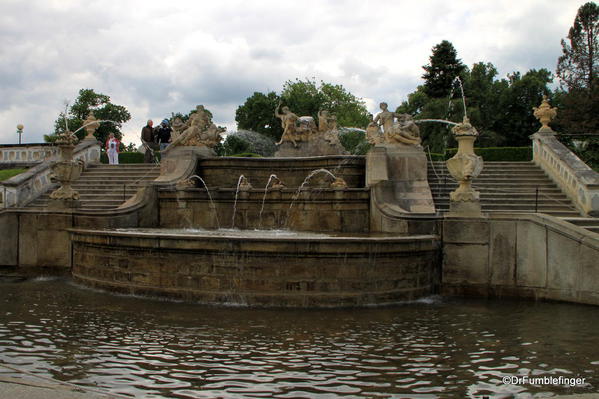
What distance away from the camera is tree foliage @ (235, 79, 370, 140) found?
6425 cm

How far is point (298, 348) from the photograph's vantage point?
741 centimetres

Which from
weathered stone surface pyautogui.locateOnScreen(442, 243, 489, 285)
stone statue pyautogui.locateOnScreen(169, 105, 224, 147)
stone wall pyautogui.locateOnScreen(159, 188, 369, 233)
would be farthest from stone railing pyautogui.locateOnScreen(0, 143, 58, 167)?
weathered stone surface pyautogui.locateOnScreen(442, 243, 489, 285)

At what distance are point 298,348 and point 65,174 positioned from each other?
9.88 m

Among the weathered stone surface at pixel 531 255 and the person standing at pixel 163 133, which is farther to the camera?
the person standing at pixel 163 133

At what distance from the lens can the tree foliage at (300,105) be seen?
6425 centimetres

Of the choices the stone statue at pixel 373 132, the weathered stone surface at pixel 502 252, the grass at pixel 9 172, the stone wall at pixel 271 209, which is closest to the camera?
the weathered stone surface at pixel 502 252

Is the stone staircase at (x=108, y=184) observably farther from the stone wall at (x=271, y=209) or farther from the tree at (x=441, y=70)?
the tree at (x=441, y=70)

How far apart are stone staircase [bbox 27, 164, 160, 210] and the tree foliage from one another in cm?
4384


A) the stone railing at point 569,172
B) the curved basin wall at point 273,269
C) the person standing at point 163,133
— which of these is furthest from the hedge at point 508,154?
the curved basin wall at point 273,269

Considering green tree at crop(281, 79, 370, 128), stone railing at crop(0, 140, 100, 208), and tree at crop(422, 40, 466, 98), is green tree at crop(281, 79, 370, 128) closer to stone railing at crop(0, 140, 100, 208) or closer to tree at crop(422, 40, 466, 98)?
tree at crop(422, 40, 466, 98)

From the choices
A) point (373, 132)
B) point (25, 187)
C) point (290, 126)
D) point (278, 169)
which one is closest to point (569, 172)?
point (373, 132)

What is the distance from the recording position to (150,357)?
6.91 meters

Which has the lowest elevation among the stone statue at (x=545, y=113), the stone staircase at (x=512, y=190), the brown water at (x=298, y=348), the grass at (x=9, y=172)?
the brown water at (x=298, y=348)

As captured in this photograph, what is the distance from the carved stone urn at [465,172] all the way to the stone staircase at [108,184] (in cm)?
947
